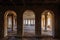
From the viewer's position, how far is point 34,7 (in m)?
15.3

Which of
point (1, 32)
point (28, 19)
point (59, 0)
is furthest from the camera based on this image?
point (28, 19)

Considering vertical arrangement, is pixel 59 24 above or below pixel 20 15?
below

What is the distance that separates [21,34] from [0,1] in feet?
14.7

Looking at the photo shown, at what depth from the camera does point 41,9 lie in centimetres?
1525

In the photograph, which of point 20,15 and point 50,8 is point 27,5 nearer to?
point 20,15

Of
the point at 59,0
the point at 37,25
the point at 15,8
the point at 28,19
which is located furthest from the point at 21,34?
the point at 28,19

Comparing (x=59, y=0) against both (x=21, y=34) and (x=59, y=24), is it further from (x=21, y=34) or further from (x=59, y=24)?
(x=21, y=34)

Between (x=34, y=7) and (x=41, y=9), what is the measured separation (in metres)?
0.85

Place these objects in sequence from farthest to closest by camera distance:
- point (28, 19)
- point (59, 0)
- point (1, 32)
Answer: point (28, 19) < point (1, 32) < point (59, 0)

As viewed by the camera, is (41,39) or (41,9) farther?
(41,9)

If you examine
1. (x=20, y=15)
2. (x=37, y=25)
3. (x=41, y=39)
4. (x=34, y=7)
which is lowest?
(x=41, y=39)

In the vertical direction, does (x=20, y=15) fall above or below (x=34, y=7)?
below

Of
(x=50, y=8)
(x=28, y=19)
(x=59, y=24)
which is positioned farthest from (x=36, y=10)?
(x=28, y=19)

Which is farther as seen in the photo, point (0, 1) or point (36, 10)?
point (36, 10)
